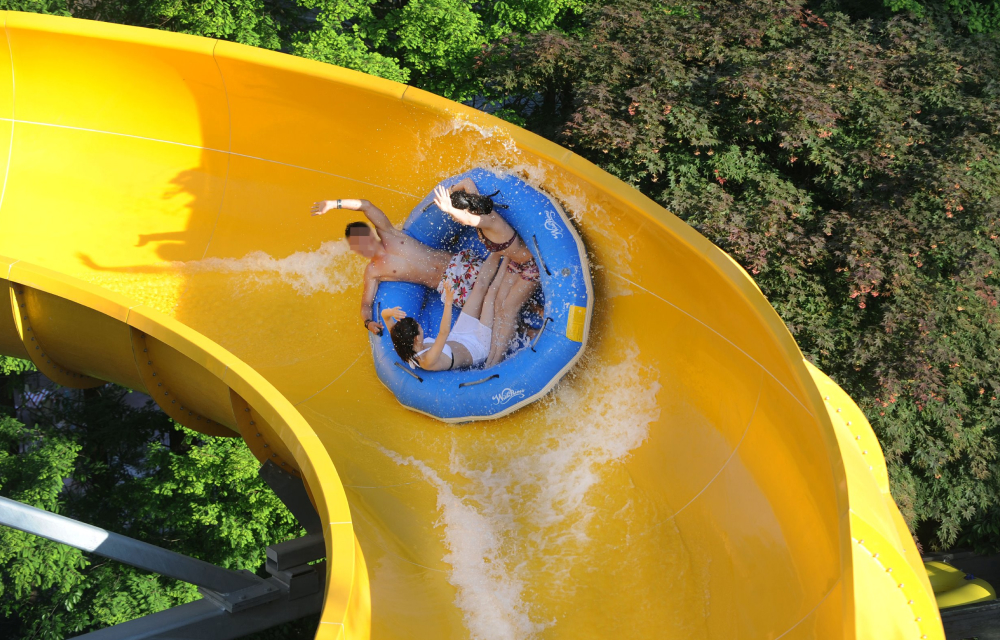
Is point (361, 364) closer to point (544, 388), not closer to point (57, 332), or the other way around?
point (544, 388)

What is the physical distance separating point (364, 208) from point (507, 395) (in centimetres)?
124

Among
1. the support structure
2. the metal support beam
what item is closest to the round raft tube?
the support structure

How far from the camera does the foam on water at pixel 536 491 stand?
127 inches

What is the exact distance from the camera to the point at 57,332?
12.6 ft

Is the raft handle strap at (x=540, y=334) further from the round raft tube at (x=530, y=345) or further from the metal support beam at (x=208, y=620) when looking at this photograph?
the metal support beam at (x=208, y=620)

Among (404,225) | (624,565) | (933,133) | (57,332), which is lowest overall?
Result: (57,332)

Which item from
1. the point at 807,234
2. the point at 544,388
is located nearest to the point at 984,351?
the point at 807,234

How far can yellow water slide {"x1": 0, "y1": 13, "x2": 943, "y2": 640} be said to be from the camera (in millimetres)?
2770

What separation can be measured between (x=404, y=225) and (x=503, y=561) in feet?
6.17

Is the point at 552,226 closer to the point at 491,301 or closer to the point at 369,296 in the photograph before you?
the point at 491,301

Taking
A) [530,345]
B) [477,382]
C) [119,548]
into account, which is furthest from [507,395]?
[119,548]

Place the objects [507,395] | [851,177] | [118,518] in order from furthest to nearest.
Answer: [118,518], [851,177], [507,395]

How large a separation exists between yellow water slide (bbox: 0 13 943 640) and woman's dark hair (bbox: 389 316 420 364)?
268 mm

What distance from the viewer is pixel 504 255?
4.05 metres
